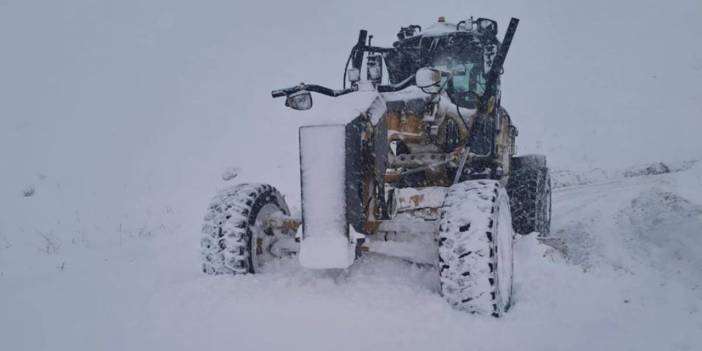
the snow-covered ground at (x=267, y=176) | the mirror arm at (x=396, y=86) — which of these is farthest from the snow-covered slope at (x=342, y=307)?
the mirror arm at (x=396, y=86)

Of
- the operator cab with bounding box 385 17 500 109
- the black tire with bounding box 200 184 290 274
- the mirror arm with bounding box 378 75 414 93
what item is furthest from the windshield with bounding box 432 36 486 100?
the black tire with bounding box 200 184 290 274

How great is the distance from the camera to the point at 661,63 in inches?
972

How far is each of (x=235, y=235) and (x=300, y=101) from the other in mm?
1172

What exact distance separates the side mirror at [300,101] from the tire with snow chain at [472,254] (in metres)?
1.23

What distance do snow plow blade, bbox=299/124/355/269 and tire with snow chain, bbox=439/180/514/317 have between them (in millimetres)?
633

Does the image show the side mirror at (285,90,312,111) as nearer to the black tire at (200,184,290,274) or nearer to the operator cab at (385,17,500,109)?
the black tire at (200,184,290,274)

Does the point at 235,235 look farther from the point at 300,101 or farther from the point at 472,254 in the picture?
the point at 472,254

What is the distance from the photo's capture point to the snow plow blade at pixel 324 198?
11.6 ft

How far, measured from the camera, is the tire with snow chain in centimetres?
338

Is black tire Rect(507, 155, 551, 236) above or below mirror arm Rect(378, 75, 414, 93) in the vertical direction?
below

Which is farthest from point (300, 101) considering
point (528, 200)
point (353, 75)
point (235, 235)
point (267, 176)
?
point (267, 176)

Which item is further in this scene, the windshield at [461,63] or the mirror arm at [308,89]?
the windshield at [461,63]

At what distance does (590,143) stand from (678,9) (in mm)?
14896

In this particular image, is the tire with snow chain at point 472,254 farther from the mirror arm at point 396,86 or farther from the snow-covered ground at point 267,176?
the mirror arm at point 396,86
